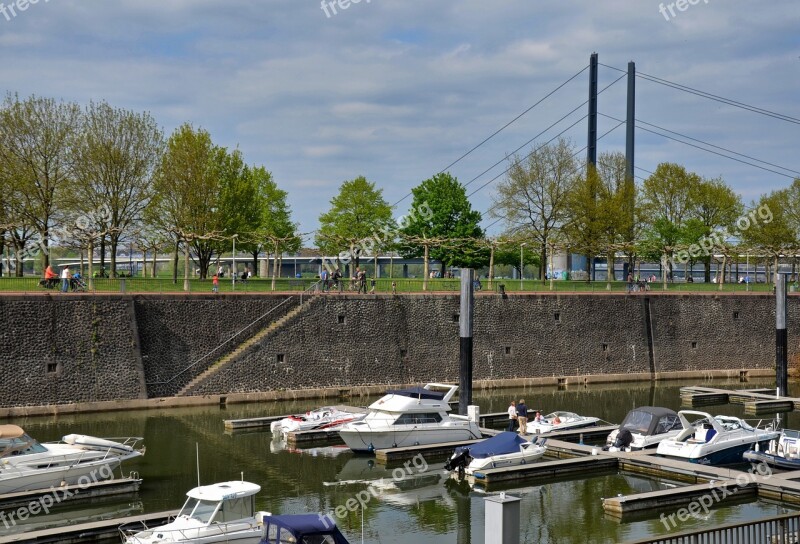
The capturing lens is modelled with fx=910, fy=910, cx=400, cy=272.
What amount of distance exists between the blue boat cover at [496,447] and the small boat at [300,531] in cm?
1067

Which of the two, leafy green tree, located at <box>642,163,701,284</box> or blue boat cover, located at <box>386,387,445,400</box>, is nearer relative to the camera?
blue boat cover, located at <box>386,387,445,400</box>

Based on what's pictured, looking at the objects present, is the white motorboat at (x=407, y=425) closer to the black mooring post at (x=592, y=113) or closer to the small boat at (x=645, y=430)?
the small boat at (x=645, y=430)

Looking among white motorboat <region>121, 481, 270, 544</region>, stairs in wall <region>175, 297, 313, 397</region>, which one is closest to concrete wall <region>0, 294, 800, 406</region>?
stairs in wall <region>175, 297, 313, 397</region>

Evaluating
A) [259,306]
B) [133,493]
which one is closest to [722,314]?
[259,306]

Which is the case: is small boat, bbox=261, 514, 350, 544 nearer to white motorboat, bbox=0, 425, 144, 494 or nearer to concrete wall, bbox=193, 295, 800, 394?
white motorboat, bbox=0, 425, 144, 494

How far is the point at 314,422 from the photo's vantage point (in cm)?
3391

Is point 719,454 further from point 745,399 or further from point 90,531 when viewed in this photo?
point 90,531

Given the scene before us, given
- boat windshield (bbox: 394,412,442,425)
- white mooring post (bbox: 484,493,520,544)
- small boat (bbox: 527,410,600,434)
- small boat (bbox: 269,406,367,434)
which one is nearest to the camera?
white mooring post (bbox: 484,493,520,544)

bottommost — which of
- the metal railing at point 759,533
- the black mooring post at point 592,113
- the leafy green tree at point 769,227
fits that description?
the metal railing at point 759,533

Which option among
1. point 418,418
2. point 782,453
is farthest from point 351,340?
point 782,453

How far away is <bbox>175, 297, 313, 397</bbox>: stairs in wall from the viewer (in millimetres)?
40906

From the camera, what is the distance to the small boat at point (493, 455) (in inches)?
1110

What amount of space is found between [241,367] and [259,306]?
3745 mm

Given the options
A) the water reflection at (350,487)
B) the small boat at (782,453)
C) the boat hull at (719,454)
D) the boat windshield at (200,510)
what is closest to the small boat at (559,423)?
the boat hull at (719,454)
